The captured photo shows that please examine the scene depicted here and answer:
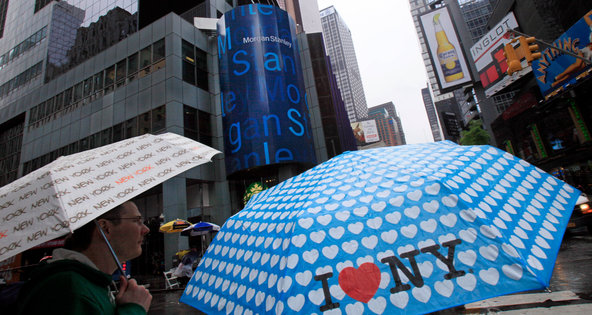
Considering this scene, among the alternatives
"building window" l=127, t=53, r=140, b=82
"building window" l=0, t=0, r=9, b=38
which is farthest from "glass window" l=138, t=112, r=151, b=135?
"building window" l=0, t=0, r=9, b=38

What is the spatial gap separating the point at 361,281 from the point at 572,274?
7.98 metres

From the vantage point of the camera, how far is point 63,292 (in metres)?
1.32

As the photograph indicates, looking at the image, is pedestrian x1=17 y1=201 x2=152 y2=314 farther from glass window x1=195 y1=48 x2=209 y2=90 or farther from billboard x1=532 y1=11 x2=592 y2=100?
glass window x1=195 y1=48 x2=209 y2=90

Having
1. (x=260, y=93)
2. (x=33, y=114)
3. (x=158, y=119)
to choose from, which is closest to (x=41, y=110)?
(x=33, y=114)

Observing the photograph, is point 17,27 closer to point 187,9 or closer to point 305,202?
point 187,9

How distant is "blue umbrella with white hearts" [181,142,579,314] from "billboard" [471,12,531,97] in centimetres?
3274

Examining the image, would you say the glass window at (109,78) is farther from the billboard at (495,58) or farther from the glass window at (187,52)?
the billboard at (495,58)

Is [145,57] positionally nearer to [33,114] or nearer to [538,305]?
[33,114]

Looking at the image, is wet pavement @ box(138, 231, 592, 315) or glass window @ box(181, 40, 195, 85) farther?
glass window @ box(181, 40, 195, 85)

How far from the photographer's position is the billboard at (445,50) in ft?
134

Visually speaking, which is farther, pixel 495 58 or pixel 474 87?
pixel 474 87

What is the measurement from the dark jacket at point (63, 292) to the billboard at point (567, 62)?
72.3 ft

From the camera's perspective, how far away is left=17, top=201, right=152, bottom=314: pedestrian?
130 centimetres

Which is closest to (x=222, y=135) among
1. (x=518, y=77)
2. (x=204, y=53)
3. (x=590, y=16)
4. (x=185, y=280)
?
(x=204, y=53)
